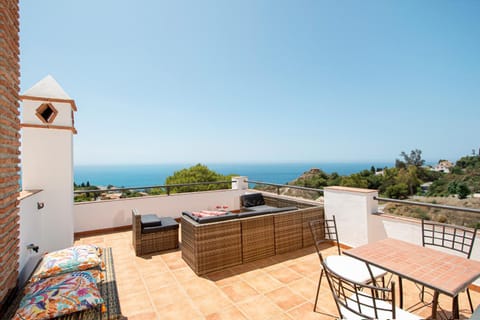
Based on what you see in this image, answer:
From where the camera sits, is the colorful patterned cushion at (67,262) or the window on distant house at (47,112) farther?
the window on distant house at (47,112)

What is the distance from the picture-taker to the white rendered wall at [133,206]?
4.80 m

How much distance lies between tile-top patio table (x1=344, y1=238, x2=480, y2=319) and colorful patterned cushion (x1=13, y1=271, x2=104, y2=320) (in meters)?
2.11

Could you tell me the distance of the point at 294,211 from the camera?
376 centimetres

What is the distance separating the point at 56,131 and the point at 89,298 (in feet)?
9.35

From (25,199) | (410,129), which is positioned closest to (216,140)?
(25,199)

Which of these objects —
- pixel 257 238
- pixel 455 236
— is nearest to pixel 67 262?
pixel 257 238

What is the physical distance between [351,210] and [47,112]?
5.08m

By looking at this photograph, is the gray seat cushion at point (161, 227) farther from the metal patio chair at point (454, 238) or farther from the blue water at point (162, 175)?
the blue water at point (162, 175)

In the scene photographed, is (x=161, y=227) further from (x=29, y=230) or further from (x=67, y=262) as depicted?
(x=67, y=262)

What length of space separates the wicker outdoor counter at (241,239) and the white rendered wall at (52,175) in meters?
1.89

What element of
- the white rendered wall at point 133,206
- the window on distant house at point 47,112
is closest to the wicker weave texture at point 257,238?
the white rendered wall at point 133,206

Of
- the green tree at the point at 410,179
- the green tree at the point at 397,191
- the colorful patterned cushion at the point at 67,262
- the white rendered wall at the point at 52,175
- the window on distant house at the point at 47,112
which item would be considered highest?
the window on distant house at the point at 47,112

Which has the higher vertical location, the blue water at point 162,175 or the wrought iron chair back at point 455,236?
the wrought iron chair back at point 455,236

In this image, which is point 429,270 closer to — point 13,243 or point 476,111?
point 13,243
